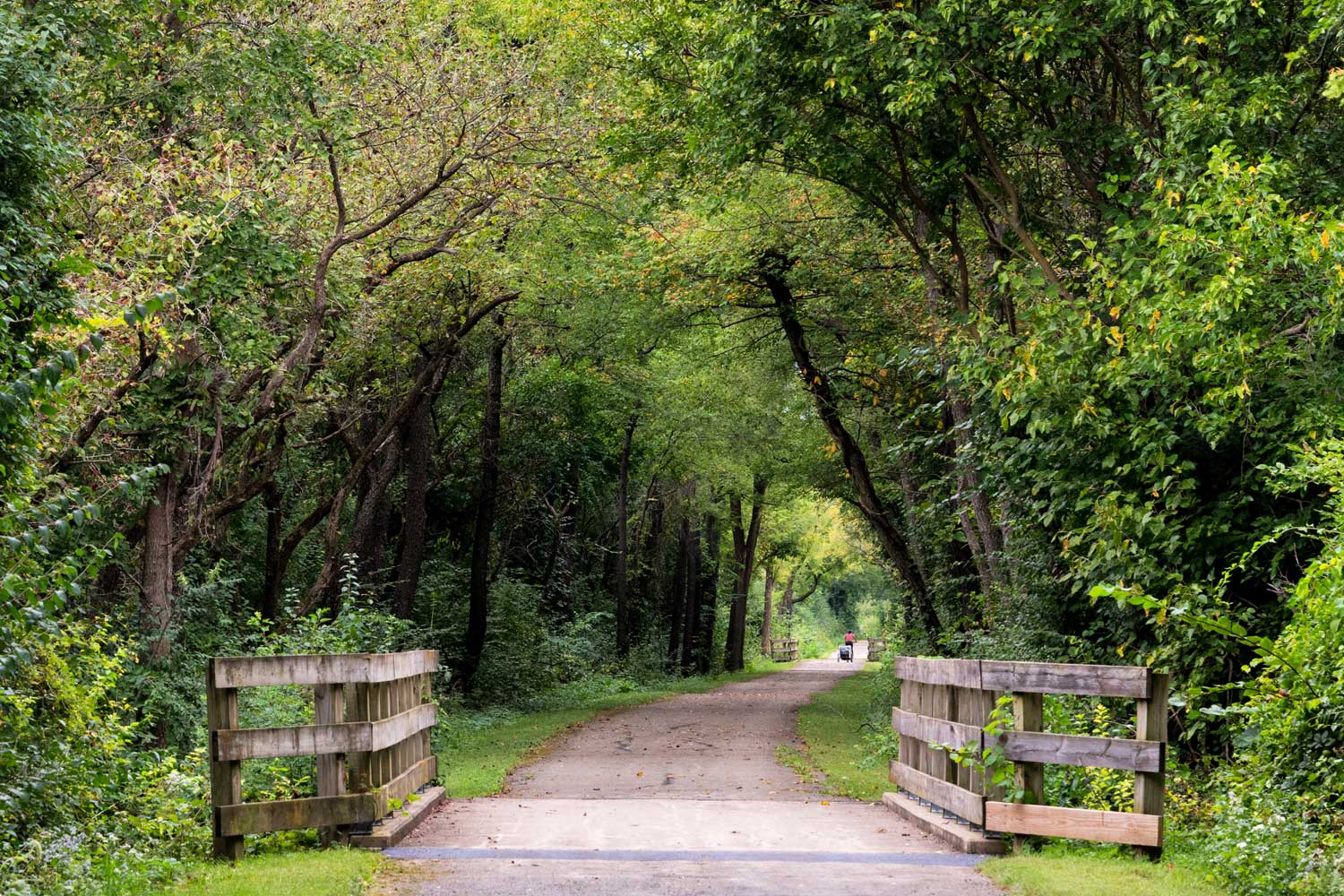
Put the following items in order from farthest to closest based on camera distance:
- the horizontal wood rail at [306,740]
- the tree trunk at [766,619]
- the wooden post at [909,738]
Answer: the tree trunk at [766,619] < the wooden post at [909,738] < the horizontal wood rail at [306,740]

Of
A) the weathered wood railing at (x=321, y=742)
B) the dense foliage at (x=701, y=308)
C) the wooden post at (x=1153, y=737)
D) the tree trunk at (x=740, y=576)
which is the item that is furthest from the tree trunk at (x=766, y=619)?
the wooden post at (x=1153, y=737)

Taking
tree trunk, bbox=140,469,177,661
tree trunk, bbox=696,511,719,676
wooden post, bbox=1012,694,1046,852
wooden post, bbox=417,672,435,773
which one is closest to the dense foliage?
tree trunk, bbox=140,469,177,661

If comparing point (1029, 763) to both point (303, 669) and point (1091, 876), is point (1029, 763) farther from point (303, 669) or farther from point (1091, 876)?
point (303, 669)

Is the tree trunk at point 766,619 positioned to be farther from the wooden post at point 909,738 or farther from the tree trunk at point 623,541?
the wooden post at point 909,738

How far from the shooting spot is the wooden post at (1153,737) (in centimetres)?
754

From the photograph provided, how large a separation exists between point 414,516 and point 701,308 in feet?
23.0

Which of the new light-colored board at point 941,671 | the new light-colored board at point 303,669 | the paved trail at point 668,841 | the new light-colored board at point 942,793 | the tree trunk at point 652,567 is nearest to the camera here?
the paved trail at point 668,841

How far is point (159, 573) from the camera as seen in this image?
1606 centimetres

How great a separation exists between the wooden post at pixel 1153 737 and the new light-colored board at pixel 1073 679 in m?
0.07

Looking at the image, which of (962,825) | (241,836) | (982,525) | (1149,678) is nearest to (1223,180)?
(1149,678)

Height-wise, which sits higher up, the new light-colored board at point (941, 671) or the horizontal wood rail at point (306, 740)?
the new light-colored board at point (941, 671)

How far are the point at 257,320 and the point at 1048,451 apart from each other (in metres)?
9.53

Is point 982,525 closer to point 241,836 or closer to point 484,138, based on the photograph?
point 484,138

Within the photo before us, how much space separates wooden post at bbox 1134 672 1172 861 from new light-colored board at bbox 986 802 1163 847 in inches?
2.6
